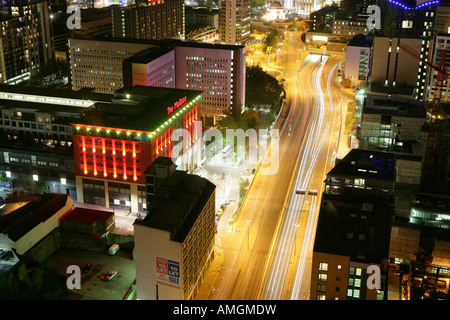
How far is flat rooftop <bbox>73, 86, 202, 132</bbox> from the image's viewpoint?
5209cm

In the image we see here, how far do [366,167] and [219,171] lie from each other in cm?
2149

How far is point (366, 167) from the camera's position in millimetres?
41531

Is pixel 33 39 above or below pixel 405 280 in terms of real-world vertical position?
above

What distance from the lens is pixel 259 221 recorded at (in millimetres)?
49969

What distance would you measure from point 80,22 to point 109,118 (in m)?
59.4

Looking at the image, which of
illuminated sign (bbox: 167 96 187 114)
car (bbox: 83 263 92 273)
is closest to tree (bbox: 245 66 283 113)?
illuminated sign (bbox: 167 96 187 114)

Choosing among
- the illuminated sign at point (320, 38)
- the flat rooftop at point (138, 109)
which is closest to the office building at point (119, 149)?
the flat rooftop at point (138, 109)

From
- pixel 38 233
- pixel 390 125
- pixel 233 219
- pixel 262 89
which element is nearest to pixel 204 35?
pixel 262 89

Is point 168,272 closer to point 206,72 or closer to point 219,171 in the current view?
point 219,171

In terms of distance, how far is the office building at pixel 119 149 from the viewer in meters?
51.5

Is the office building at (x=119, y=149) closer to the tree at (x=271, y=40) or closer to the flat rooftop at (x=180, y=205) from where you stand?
the flat rooftop at (x=180, y=205)

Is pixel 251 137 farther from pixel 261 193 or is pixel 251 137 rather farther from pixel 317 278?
pixel 317 278

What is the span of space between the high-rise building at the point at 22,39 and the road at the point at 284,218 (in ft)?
145

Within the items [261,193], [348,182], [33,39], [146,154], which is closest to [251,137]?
[261,193]
